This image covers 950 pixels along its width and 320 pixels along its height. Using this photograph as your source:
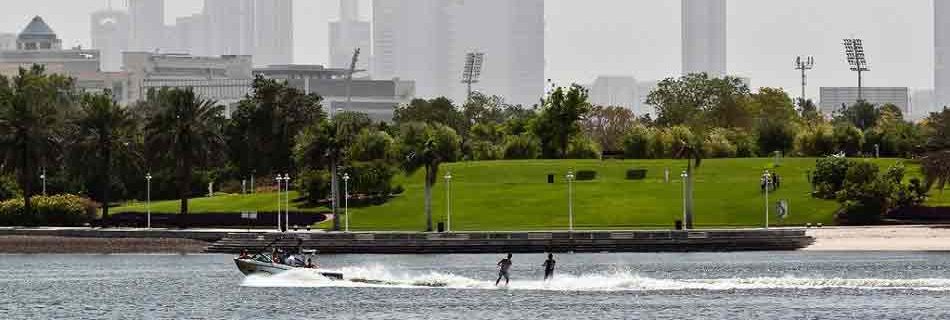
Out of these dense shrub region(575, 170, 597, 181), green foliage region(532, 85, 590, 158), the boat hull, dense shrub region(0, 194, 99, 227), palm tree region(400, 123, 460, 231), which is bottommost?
the boat hull

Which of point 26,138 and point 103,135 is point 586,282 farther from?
point 26,138

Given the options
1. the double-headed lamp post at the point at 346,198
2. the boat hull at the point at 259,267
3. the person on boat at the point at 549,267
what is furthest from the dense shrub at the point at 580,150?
the person on boat at the point at 549,267

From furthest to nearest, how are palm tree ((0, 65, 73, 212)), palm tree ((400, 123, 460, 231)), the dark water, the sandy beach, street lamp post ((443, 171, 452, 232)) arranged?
palm tree ((0, 65, 73, 212))
street lamp post ((443, 171, 452, 232))
palm tree ((400, 123, 460, 231))
the sandy beach
the dark water

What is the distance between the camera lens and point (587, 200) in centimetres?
14825

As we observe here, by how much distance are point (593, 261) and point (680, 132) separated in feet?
122

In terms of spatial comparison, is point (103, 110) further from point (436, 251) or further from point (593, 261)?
point (593, 261)

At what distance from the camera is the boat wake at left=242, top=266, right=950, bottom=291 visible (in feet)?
314

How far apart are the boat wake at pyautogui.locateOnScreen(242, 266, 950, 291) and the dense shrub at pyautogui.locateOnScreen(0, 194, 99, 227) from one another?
165 ft

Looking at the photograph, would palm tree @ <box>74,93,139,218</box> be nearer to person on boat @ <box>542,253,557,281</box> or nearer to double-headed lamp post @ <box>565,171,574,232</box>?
double-headed lamp post @ <box>565,171,574,232</box>

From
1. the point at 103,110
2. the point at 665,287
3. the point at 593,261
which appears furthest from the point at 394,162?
the point at 665,287

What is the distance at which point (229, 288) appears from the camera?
104 metres

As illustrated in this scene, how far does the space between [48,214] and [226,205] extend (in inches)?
543

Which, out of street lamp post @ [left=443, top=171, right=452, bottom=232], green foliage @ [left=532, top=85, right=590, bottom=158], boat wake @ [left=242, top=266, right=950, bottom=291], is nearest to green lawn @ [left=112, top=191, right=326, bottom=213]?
street lamp post @ [left=443, top=171, right=452, bottom=232]

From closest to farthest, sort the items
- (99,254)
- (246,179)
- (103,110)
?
(99,254) < (103,110) < (246,179)
